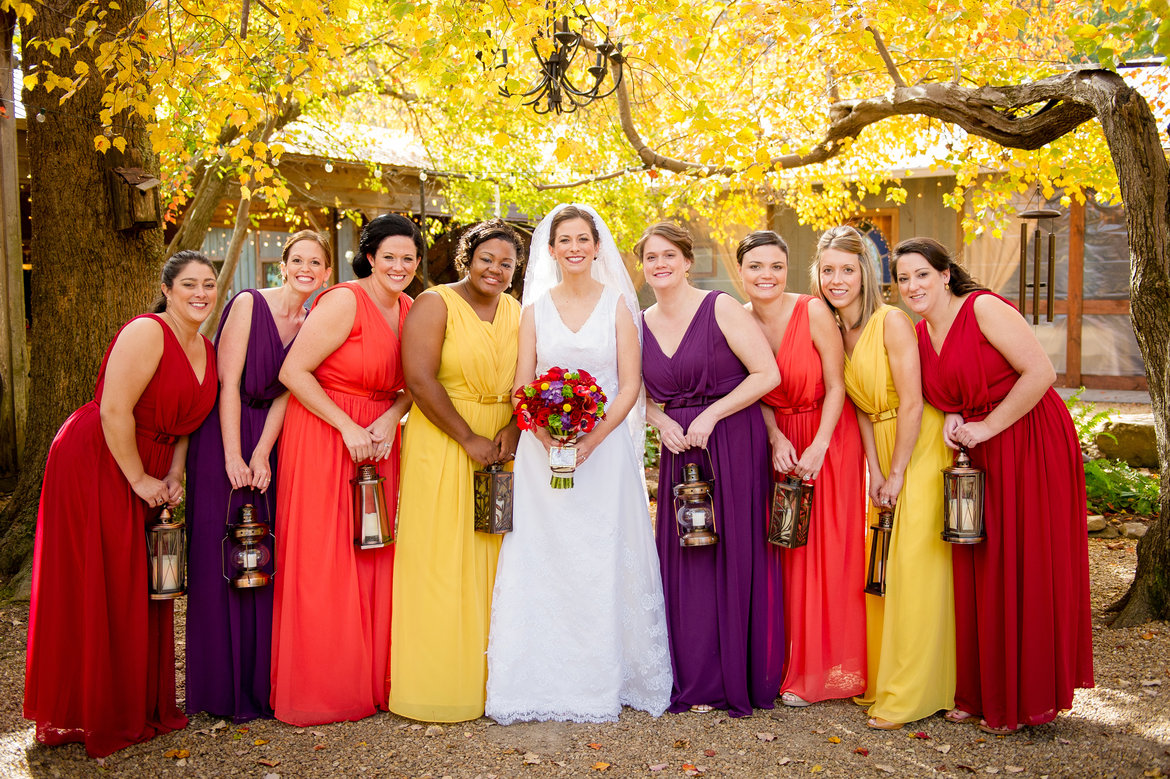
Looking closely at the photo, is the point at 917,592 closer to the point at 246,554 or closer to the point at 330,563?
the point at 330,563

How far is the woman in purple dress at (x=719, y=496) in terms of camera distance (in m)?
4.15

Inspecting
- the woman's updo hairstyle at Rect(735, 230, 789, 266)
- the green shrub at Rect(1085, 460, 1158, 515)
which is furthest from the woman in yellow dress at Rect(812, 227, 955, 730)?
the green shrub at Rect(1085, 460, 1158, 515)

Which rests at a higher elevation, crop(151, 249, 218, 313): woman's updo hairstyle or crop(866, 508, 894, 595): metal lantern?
crop(151, 249, 218, 313): woman's updo hairstyle

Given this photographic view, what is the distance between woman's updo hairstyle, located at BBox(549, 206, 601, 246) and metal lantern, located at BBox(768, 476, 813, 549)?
59.8 inches

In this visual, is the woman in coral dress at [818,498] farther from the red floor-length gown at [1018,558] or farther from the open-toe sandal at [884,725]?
the red floor-length gown at [1018,558]

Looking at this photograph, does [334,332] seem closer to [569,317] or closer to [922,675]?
[569,317]

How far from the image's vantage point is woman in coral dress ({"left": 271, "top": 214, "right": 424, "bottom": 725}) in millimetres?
4074

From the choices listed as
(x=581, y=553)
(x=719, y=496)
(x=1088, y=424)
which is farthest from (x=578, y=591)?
(x=1088, y=424)

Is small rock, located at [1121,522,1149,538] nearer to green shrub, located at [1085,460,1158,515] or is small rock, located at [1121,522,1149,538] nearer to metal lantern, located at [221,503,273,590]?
green shrub, located at [1085,460,1158,515]

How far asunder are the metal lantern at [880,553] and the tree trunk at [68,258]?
197 inches

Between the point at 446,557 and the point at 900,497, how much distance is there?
220 cm

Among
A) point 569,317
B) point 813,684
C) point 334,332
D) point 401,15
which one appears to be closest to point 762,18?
point 401,15

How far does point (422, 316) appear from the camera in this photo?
417 centimetres

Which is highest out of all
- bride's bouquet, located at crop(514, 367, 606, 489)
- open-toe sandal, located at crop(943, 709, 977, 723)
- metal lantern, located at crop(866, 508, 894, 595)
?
bride's bouquet, located at crop(514, 367, 606, 489)
